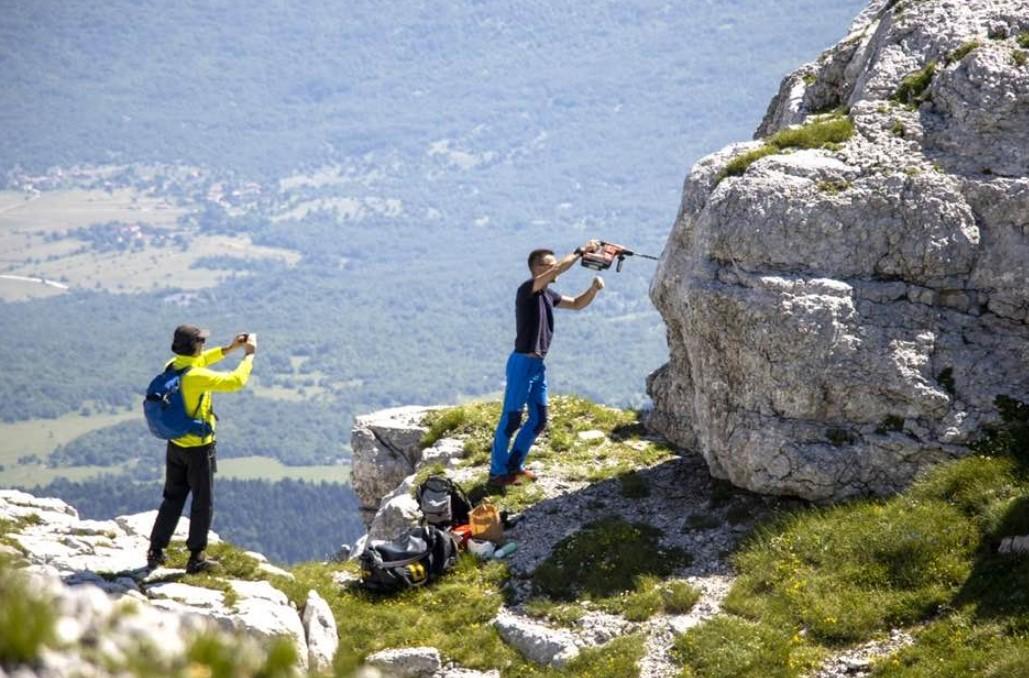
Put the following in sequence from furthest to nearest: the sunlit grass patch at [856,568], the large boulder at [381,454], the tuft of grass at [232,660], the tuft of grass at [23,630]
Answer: the large boulder at [381,454] → the sunlit grass patch at [856,568] → the tuft of grass at [232,660] → the tuft of grass at [23,630]

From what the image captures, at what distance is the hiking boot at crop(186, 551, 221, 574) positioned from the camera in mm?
19922

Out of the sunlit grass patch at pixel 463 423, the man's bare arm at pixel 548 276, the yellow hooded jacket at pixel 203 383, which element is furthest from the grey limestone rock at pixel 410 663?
the sunlit grass patch at pixel 463 423

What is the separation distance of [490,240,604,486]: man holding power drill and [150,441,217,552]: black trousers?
238 inches

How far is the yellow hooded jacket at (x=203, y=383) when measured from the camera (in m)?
18.5

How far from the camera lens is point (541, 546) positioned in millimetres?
21609

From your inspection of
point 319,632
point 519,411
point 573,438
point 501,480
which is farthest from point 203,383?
point 573,438

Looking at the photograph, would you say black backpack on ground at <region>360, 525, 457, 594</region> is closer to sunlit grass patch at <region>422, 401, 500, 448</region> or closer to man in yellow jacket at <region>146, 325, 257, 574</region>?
man in yellow jacket at <region>146, 325, 257, 574</region>

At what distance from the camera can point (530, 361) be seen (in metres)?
23.6

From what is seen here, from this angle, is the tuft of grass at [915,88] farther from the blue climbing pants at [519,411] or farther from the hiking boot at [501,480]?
the hiking boot at [501,480]

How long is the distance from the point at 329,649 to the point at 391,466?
376 inches

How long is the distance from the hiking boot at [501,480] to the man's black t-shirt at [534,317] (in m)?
2.41

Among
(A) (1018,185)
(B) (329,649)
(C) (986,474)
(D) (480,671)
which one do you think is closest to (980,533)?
(C) (986,474)

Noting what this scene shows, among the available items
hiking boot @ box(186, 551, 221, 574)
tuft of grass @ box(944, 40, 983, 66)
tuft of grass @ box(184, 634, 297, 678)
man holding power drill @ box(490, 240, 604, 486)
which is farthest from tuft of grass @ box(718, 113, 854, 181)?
tuft of grass @ box(184, 634, 297, 678)

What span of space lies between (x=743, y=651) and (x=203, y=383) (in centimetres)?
822
